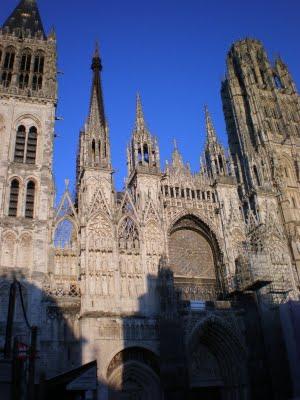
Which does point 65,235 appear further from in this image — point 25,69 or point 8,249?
point 25,69

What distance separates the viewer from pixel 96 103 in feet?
105

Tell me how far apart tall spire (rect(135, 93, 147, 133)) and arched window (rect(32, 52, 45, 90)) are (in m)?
7.19

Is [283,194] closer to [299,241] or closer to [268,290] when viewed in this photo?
[299,241]

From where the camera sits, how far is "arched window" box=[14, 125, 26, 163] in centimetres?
2729

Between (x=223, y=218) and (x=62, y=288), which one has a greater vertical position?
Result: (x=223, y=218)

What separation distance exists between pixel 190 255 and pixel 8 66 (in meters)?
19.0

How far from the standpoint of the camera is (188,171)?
1198 inches

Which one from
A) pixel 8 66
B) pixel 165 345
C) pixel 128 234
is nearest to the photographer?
pixel 165 345

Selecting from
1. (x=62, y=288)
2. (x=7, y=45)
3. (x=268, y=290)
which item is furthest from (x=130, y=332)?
(x=7, y=45)

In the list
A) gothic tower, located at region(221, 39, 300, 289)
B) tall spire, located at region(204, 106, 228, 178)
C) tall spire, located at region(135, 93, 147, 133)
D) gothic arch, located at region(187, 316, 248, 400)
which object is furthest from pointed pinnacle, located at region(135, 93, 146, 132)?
gothic arch, located at region(187, 316, 248, 400)

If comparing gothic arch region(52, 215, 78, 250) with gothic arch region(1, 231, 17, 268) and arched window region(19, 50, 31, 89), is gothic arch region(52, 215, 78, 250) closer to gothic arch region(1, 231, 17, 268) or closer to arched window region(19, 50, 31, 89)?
gothic arch region(1, 231, 17, 268)

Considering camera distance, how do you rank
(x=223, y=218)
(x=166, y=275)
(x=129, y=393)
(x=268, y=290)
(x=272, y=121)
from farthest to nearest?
(x=272, y=121), (x=223, y=218), (x=268, y=290), (x=166, y=275), (x=129, y=393)

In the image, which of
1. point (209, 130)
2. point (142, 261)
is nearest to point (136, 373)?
Result: point (142, 261)

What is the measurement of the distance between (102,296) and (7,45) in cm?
2084
